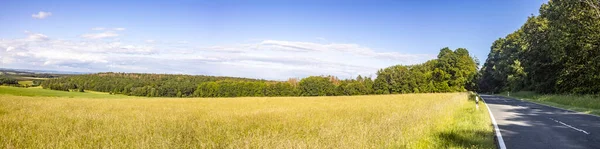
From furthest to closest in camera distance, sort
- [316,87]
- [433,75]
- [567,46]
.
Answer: [316,87] → [433,75] → [567,46]

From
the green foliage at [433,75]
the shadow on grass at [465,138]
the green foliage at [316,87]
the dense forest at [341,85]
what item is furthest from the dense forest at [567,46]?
the green foliage at [316,87]

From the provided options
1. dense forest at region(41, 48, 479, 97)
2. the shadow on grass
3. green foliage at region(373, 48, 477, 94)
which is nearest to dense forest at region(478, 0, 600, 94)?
the shadow on grass

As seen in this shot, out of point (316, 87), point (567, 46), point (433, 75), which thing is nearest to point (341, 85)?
point (316, 87)

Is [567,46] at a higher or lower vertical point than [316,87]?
higher

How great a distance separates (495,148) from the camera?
747cm

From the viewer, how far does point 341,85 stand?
328 feet

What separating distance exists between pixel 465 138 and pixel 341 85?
92068mm

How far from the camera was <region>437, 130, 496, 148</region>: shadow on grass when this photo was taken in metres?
7.58

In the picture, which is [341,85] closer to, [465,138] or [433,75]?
[433,75]

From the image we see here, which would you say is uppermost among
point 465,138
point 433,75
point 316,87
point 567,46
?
point 567,46

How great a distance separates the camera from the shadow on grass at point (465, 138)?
7577 millimetres

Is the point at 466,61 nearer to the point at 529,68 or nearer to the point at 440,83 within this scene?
the point at 440,83

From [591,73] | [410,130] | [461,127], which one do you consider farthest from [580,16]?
[410,130]

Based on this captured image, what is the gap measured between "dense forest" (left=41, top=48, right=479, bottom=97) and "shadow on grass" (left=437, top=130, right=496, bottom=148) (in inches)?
2923
